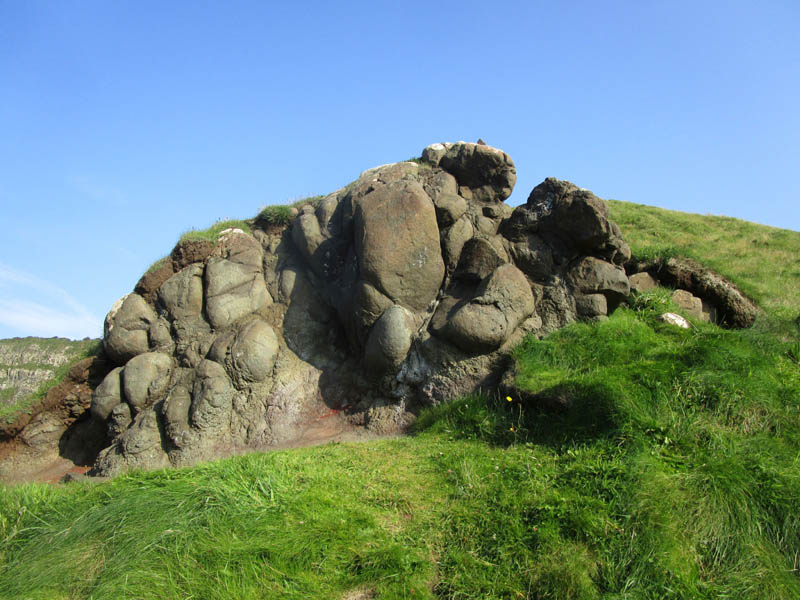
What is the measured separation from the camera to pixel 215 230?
11789 millimetres

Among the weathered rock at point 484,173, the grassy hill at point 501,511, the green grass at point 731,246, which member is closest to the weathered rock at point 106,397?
the grassy hill at point 501,511

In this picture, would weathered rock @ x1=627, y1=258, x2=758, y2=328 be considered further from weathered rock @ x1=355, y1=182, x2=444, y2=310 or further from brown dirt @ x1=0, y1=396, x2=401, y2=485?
brown dirt @ x1=0, y1=396, x2=401, y2=485

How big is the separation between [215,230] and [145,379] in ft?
12.3

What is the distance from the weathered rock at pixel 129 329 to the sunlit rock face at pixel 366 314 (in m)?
0.03

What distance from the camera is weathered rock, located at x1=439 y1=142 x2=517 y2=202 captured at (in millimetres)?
10195

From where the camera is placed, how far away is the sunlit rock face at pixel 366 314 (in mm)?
8578

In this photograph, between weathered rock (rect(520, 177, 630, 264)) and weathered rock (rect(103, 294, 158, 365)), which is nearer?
weathered rock (rect(520, 177, 630, 264))

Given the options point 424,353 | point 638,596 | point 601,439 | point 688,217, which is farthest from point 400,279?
point 688,217

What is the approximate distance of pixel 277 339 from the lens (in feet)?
31.8

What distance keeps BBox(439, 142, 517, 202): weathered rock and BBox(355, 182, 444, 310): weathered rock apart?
1.48 m

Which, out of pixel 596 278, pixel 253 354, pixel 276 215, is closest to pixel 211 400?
pixel 253 354

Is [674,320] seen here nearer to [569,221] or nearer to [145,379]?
[569,221]

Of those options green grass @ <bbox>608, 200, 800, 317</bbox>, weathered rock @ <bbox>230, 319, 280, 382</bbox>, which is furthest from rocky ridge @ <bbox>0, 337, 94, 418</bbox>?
green grass @ <bbox>608, 200, 800, 317</bbox>

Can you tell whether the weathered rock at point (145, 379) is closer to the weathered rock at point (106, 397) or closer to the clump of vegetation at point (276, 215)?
the weathered rock at point (106, 397)
